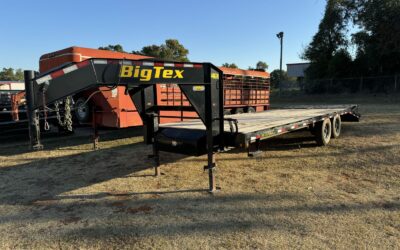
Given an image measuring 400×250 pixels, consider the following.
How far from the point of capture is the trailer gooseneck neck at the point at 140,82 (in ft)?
12.5

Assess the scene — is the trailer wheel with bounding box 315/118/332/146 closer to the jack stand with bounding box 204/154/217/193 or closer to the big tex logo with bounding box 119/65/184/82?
the jack stand with bounding box 204/154/217/193

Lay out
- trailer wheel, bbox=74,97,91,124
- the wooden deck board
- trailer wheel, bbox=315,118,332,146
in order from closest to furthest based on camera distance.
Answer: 1. the wooden deck board
2. trailer wheel, bbox=315,118,332,146
3. trailer wheel, bbox=74,97,91,124

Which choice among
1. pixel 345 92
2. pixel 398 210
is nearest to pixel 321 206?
pixel 398 210

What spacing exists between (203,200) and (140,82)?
1.80 meters

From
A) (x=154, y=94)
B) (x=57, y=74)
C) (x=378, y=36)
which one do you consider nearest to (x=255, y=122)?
(x=154, y=94)

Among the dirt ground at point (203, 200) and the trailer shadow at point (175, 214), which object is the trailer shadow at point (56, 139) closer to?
the dirt ground at point (203, 200)

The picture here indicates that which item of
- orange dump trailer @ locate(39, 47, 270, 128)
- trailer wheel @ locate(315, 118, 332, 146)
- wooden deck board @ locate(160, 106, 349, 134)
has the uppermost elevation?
orange dump trailer @ locate(39, 47, 270, 128)

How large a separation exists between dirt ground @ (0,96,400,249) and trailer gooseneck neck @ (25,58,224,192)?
30.2 inches

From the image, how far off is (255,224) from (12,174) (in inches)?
185

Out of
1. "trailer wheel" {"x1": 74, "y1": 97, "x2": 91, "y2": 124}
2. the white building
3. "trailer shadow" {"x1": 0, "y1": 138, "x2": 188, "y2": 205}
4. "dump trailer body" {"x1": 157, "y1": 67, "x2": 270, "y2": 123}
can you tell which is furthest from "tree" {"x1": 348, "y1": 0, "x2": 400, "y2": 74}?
"trailer shadow" {"x1": 0, "y1": 138, "x2": 188, "y2": 205}

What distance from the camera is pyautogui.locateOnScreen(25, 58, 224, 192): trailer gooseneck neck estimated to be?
12.5ft

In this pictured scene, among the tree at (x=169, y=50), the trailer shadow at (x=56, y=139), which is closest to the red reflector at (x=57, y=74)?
the trailer shadow at (x=56, y=139)

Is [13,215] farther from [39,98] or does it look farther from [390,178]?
[390,178]

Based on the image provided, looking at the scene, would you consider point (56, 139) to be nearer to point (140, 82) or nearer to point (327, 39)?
point (140, 82)
